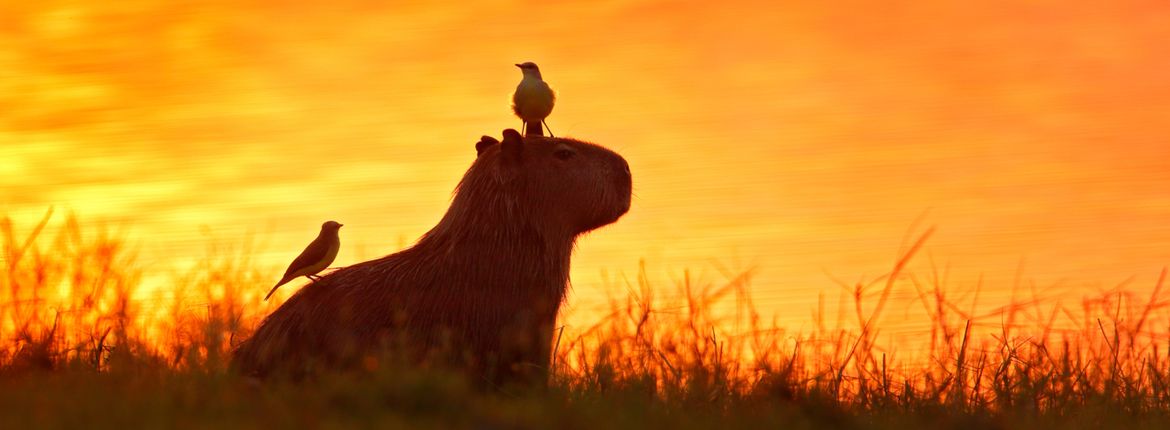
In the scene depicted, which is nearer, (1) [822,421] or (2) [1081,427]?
(1) [822,421]

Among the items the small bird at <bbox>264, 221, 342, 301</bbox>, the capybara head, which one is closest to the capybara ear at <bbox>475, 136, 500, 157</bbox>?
the capybara head

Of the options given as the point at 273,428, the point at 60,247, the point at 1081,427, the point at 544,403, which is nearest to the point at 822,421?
the point at 544,403

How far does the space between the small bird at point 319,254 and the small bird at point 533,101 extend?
3.68ft

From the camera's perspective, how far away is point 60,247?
321 inches

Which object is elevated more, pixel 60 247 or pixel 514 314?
pixel 60 247

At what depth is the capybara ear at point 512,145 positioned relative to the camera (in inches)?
286

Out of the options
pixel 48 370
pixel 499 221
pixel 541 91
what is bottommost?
pixel 48 370

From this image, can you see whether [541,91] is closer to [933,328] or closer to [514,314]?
[514,314]

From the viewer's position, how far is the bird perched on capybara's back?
261 inches

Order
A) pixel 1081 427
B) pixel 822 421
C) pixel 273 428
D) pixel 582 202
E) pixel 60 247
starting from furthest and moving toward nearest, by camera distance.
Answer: pixel 60 247 → pixel 582 202 → pixel 1081 427 → pixel 822 421 → pixel 273 428

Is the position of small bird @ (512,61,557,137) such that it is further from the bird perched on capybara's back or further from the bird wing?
the bird wing

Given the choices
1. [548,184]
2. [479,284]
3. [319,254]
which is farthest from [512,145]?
[319,254]

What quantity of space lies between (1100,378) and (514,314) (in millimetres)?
2883

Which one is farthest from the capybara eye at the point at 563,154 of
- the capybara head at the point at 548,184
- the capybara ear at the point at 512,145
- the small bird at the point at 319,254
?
the small bird at the point at 319,254
